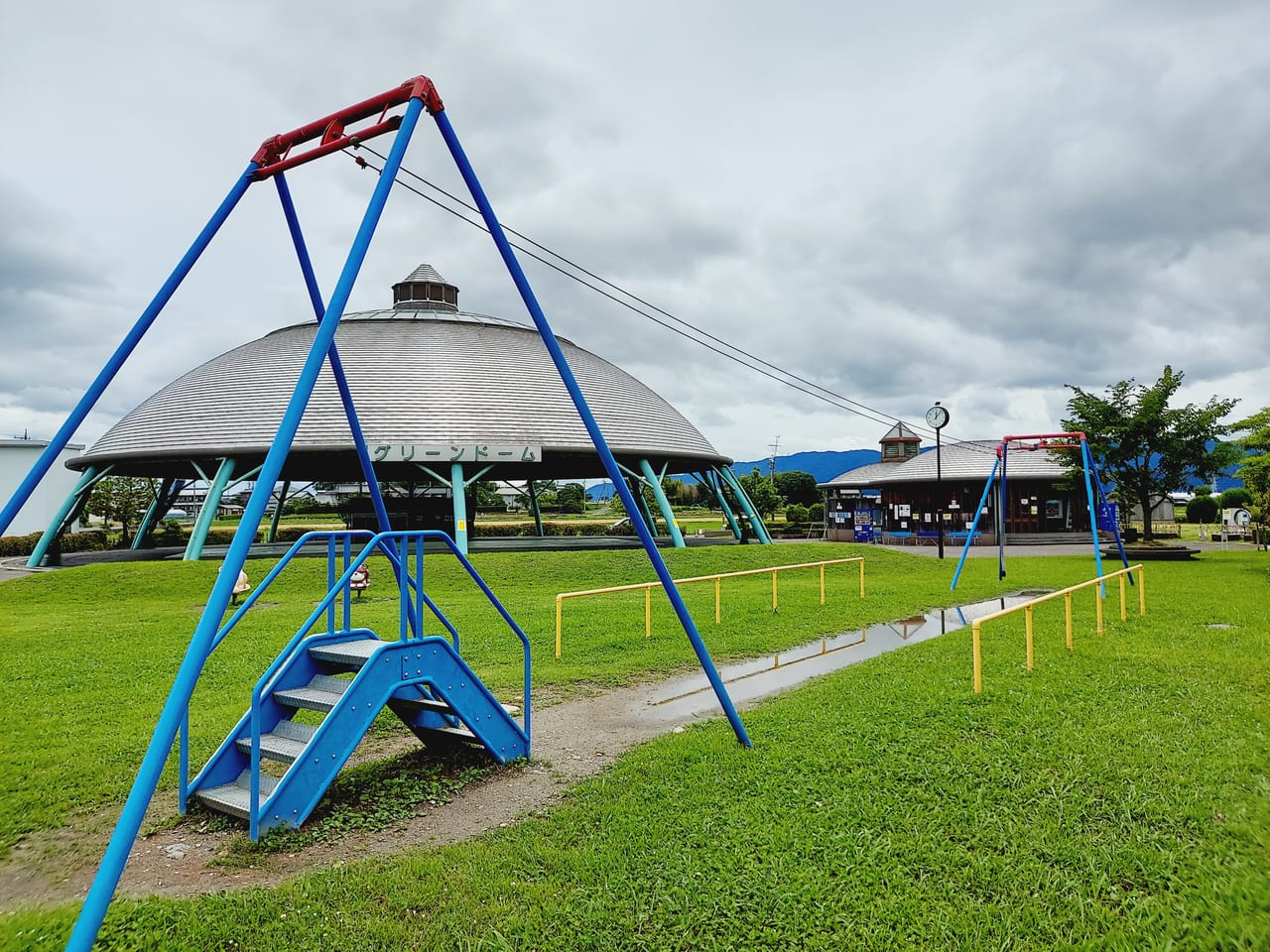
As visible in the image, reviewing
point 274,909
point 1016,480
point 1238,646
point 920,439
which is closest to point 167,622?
point 274,909

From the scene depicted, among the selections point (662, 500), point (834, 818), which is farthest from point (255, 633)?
point (662, 500)

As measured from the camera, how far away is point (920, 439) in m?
56.1

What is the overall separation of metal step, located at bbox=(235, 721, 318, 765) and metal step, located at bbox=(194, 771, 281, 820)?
177 mm

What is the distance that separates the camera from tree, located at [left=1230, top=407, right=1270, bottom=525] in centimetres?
2222

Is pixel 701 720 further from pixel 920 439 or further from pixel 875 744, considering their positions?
pixel 920 439

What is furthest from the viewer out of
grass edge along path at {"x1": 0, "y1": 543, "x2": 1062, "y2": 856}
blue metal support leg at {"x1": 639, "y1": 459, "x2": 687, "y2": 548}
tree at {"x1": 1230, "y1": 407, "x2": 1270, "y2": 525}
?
blue metal support leg at {"x1": 639, "y1": 459, "x2": 687, "y2": 548}

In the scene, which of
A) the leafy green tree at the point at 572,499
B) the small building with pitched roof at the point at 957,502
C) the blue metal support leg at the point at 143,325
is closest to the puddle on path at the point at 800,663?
the blue metal support leg at the point at 143,325

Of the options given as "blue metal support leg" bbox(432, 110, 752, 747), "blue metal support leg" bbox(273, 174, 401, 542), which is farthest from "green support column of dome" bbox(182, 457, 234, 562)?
"blue metal support leg" bbox(432, 110, 752, 747)

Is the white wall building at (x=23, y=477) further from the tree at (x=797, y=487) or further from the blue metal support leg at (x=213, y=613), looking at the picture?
the tree at (x=797, y=487)

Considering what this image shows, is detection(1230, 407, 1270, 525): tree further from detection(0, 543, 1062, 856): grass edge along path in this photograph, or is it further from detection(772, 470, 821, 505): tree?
detection(772, 470, 821, 505): tree

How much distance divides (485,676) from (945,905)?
6.31 metres

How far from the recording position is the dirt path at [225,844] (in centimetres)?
444

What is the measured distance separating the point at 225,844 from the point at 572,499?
80.0 meters

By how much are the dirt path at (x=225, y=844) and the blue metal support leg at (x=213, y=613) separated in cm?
64
